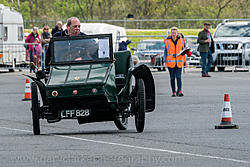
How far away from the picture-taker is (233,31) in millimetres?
32438

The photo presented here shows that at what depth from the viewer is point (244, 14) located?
70.4 metres

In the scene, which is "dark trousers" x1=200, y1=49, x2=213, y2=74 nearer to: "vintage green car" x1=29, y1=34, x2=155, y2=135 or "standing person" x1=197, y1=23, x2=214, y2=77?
"standing person" x1=197, y1=23, x2=214, y2=77

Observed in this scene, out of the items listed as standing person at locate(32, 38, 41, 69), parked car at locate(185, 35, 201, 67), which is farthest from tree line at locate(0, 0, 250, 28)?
standing person at locate(32, 38, 41, 69)

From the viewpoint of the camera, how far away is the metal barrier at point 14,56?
34.4 metres

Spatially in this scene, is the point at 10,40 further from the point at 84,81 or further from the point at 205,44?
the point at 84,81

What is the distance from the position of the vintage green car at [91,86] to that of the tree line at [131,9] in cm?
5687

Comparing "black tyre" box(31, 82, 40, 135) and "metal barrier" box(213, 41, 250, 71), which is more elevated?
"black tyre" box(31, 82, 40, 135)

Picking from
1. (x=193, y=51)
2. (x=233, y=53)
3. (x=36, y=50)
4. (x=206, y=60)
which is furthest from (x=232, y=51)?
(x=36, y=50)

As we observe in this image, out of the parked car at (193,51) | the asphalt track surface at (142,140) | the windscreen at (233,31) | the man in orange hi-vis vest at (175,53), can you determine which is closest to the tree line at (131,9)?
the parked car at (193,51)

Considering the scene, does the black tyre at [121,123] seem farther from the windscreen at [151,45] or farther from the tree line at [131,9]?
the tree line at [131,9]

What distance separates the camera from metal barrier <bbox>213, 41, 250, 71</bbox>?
1224 inches

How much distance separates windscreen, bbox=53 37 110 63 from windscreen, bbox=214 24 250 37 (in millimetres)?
20371

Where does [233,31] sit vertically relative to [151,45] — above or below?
above

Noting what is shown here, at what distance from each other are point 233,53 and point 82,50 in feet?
63.7
